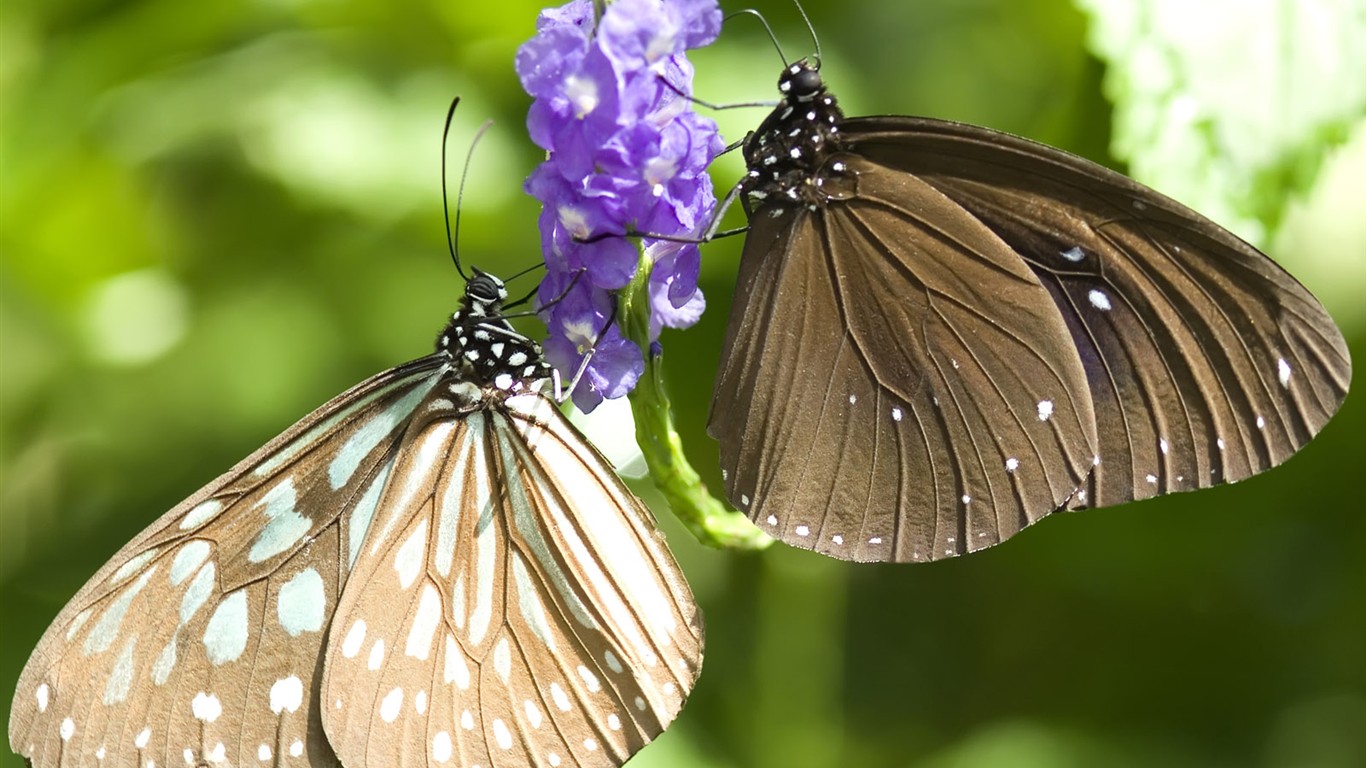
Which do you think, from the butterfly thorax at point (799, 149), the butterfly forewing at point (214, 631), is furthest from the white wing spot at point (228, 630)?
the butterfly thorax at point (799, 149)

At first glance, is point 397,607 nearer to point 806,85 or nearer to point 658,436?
point 658,436

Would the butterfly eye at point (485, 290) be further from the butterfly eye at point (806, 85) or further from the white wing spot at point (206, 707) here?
the white wing spot at point (206, 707)

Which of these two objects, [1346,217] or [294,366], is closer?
[1346,217]

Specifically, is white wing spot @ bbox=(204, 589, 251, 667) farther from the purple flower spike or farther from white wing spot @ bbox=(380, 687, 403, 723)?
the purple flower spike

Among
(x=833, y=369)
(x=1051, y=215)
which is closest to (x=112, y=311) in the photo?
(x=833, y=369)

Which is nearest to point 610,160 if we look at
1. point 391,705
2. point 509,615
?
point 509,615

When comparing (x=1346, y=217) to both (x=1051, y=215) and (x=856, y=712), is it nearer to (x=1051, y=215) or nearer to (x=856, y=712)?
(x=1051, y=215)

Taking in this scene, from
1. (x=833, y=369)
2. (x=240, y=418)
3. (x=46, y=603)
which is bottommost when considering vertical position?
(x=46, y=603)
